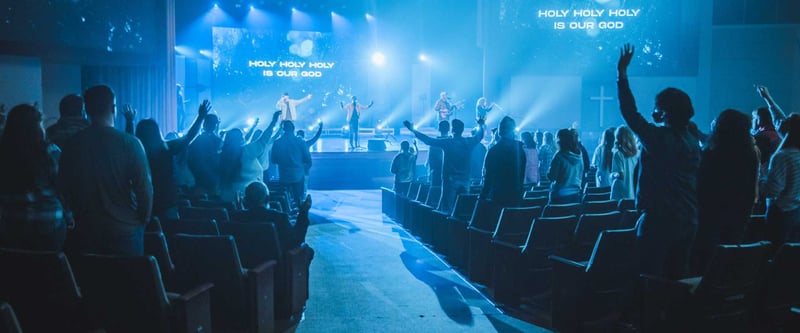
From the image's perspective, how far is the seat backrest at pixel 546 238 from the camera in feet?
15.5

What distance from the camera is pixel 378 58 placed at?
2275 cm

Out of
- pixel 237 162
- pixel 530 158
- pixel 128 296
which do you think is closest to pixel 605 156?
pixel 530 158

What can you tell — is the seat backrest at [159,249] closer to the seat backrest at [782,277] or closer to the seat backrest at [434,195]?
the seat backrest at [782,277]

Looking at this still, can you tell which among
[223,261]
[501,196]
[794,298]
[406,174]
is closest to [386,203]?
Answer: [406,174]

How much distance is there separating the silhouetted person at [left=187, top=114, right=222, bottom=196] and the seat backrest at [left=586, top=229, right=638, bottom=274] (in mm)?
3772

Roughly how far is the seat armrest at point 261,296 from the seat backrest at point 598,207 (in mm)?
2891

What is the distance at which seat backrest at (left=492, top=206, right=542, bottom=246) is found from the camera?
5219 millimetres

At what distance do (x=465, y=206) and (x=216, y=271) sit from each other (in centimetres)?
333

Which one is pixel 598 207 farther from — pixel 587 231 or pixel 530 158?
pixel 530 158

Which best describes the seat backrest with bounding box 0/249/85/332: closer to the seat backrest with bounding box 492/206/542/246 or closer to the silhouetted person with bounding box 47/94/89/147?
the silhouetted person with bounding box 47/94/89/147

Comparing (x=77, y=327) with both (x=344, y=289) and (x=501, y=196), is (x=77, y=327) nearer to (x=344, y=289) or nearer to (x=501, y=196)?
(x=344, y=289)

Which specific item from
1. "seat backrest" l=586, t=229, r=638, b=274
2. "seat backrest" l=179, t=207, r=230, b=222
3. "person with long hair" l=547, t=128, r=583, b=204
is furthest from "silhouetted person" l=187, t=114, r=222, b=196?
"seat backrest" l=586, t=229, r=638, b=274

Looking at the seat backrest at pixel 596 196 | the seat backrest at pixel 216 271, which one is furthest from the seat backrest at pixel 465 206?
the seat backrest at pixel 216 271

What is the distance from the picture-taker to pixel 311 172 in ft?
52.2
